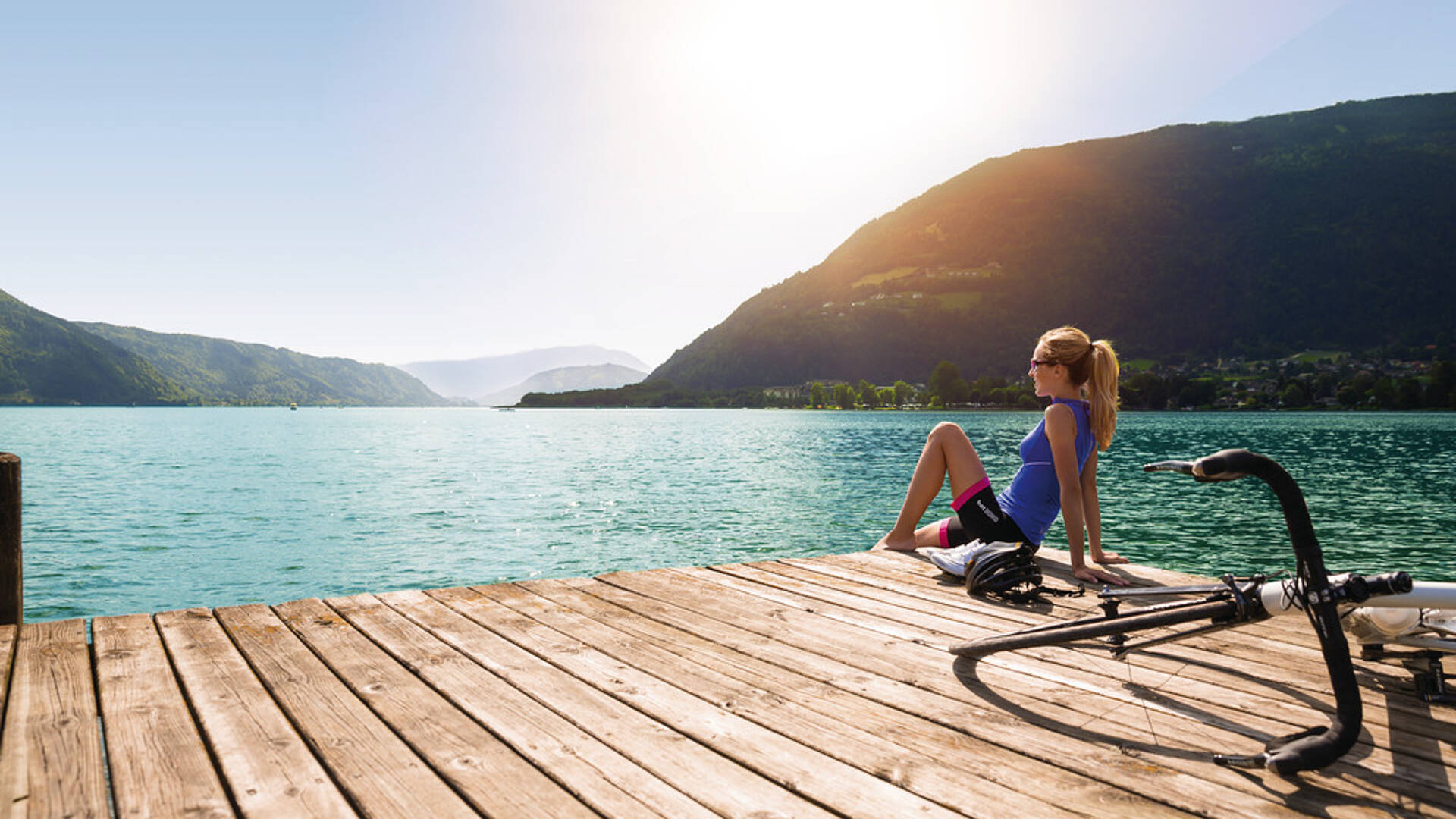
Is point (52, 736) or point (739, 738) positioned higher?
point (52, 736)

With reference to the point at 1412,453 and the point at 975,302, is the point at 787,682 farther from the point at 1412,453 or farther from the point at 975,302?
the point at 975,302

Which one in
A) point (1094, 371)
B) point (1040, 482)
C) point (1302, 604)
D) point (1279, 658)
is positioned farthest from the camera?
point (1040, 482)

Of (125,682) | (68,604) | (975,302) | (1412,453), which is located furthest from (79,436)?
(975,302)

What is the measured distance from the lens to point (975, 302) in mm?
188375

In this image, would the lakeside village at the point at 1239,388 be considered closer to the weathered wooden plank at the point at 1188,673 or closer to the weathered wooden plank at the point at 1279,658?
the weathered wooden plank at the point at 1279,658

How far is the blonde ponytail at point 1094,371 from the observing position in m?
5.89

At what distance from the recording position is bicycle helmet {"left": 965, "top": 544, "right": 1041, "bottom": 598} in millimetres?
5246

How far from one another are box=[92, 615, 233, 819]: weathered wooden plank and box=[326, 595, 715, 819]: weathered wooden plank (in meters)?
0.94

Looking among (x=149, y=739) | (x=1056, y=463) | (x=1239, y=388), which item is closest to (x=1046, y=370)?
(x=1056, y=463)

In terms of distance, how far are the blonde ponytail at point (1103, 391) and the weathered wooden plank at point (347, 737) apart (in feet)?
17.0

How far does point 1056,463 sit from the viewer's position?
5.71 m

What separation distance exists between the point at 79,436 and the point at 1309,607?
107m

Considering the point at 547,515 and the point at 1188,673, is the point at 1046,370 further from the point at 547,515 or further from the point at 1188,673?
the point at 547,515

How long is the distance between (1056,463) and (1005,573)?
Result: 3.32 feet
